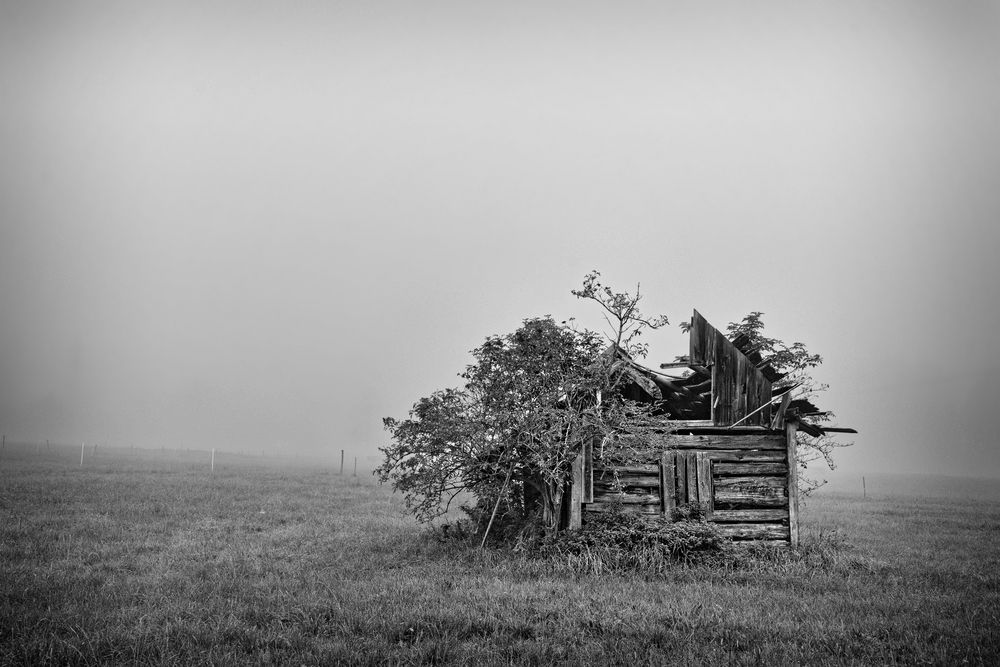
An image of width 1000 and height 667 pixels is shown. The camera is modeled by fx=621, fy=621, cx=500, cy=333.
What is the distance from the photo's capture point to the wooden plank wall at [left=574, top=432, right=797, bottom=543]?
14.2 meters

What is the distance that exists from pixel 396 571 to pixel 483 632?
428 centimetres

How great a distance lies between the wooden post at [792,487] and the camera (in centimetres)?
1438

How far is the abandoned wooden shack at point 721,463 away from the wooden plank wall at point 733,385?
22mm

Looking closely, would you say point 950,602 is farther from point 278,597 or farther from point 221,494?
point 221,494

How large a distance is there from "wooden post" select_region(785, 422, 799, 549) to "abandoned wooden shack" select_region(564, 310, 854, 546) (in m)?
0.02

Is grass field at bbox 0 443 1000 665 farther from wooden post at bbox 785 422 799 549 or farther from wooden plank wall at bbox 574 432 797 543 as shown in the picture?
wooden plank wall at bbox 574 432 797 543

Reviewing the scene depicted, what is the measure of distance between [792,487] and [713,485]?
6.18 feet

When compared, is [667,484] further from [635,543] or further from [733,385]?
[733,385]

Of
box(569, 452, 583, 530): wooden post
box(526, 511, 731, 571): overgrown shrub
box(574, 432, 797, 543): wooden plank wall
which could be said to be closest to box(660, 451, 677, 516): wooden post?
box(574, 432, 797, 543): wooden plank wall

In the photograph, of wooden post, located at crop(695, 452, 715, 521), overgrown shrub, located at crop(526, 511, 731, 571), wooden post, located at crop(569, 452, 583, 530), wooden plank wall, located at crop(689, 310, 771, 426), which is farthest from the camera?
wooden plank wall, located at crop(689, 310, 771, 426)

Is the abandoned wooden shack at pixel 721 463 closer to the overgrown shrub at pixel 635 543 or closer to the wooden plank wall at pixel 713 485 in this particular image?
the wooden plank wall at pixel 713 485

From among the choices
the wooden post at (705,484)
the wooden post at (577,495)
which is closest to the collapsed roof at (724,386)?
the wooden post at (705,484)

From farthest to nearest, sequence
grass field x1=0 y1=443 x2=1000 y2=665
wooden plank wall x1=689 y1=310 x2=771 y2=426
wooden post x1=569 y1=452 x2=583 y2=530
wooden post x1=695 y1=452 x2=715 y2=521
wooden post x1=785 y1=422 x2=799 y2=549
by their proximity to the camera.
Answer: wooden plank wall x1=689 y1=310 x2=771 y2=426
wooden post x1=785 y1=422 x2=799 y2=549
wooden post x1=695 y1=452 x2=715 y2=521
wooden post x1=569 y1=452 x2=583 y2=530
grass field x1=0 y1=443 x2=1000 y2=665

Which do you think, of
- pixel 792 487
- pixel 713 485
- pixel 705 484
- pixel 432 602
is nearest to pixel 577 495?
pixel 705 484
